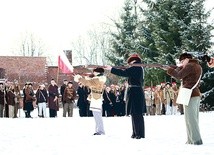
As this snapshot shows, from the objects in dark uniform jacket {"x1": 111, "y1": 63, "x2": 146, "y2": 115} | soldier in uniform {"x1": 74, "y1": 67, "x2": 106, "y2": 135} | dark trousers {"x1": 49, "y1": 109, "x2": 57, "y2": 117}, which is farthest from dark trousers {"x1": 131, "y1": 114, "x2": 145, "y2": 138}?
dark trousers {"x1": 49, "y1": 109, "x2": 57, "y2": 117}

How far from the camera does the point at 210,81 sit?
29.4 meters

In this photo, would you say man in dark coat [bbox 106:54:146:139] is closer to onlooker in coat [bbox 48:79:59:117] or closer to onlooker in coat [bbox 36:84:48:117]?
onlooker in coat [bbox 36:84:48:117]

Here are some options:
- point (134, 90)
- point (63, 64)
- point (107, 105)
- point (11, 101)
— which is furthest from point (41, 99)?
point (134, 90)

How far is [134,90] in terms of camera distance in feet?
36.3

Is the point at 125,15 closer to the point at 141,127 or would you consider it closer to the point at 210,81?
the point at 210,81

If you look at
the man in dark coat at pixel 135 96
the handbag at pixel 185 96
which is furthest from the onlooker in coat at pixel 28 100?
the handbag at pixel 185 96

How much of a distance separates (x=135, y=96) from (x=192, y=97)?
1769 millimetres

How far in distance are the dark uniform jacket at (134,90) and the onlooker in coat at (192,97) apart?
A: 1441 mm

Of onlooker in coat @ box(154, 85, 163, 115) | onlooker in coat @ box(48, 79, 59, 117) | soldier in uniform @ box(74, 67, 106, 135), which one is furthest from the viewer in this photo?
onlooker in coat @ box(154, 85, 163, 115)

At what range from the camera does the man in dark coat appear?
10.9m

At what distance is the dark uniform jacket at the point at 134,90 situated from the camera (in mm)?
10922

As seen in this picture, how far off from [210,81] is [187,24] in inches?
162

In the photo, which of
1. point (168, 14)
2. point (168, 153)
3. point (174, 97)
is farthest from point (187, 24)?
point (168, 153)

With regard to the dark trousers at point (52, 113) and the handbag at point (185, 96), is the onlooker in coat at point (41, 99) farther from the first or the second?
the handbag at point (185, 96)
